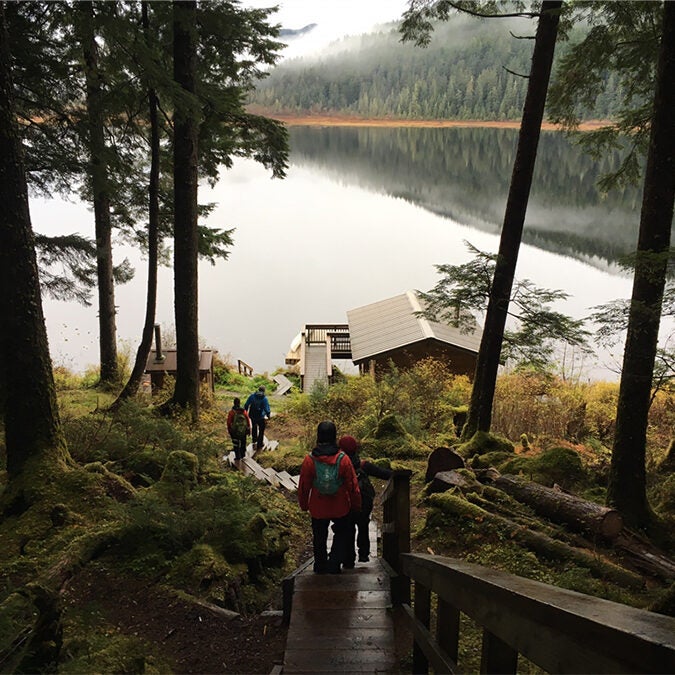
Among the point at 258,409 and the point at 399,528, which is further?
the point at 258,409

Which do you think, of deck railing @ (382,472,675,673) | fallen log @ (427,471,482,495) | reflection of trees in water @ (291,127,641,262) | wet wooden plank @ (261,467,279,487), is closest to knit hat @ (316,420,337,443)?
deck railing @ (382,472,675,673)

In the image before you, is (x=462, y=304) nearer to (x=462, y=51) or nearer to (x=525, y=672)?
(x=525, y=672)

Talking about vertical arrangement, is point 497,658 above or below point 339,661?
above

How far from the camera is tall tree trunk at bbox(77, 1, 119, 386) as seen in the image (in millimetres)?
10379

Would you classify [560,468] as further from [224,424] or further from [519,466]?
[224,424]

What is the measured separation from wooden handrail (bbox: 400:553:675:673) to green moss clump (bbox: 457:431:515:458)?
23.6 feet

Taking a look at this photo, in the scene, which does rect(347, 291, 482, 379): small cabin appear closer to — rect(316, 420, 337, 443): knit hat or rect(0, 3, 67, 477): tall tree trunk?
rect(0, 3, 67, 477): tall tree trunk

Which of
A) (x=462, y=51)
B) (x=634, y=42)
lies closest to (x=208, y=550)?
(x=634, y=42)

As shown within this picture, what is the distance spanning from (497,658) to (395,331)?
21.9 m

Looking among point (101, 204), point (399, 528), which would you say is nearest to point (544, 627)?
point (399, 528)

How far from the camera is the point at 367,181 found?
10881 cm

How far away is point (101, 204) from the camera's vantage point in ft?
47.6

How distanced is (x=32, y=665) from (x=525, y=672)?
3.02 metres

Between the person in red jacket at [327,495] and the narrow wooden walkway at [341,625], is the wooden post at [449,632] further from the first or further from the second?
the person in red jacket at [327,495]
